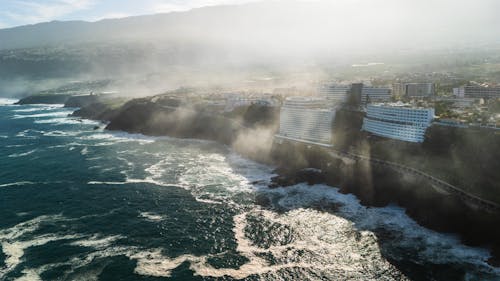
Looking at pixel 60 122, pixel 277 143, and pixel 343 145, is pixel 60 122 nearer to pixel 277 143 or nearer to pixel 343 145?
pixel 277 143

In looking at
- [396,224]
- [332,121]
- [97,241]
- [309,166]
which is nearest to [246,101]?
[332,121]

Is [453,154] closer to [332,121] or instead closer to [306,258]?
[332,121]

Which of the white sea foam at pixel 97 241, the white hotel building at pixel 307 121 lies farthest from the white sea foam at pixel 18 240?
the white hotel building at pixel 307 121

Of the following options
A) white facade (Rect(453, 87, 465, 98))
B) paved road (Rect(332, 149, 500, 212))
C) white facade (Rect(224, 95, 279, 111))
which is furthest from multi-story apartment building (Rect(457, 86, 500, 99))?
white facade (Rect(224, 95, 279, 111))

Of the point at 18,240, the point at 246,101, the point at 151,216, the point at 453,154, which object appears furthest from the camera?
the point at 246,101

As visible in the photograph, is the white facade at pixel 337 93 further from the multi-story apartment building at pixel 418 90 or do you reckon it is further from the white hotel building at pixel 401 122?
the white hotel building at pixel 401 122

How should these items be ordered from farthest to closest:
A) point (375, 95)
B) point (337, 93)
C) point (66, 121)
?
1. point (66, 121)
2. point (337, 93)
3. point (375, 95)

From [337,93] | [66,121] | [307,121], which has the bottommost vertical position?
[66,121]
